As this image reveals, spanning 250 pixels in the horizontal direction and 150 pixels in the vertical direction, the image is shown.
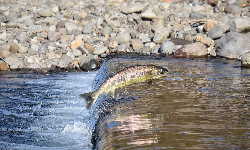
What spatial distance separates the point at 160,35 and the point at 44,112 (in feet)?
30.1

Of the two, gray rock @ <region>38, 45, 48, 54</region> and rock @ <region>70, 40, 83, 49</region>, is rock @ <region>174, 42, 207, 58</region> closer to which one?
rock @ <region>70, 40, 83, 49</region>

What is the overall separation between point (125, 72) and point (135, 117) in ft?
5.25

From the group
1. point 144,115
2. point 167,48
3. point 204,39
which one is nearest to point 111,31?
point 167,48

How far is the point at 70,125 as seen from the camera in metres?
7.64

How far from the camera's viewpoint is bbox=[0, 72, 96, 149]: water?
6805 mm

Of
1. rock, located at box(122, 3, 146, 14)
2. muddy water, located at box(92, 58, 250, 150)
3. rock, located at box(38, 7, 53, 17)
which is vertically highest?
rock, located at box(122, 3, 146, 14)

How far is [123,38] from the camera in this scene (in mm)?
17531

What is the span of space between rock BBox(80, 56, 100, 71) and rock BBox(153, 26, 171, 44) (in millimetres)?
3065

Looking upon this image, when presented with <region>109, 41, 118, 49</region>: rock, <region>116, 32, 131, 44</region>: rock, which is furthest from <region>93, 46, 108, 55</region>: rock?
<region>116, 32, 131, 44</region>: rock

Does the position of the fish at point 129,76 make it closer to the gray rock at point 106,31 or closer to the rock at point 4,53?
the rock at point 4,53

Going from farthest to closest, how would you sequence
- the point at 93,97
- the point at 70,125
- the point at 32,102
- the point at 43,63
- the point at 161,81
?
the point at 43,63
the point at 32,102
the point at 161,81
the point at 70,125
the point at 93,97

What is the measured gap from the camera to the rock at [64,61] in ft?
52.3

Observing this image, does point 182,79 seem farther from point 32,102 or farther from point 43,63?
point 43,63

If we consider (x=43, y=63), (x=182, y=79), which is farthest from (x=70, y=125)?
(x=43, y=63)
